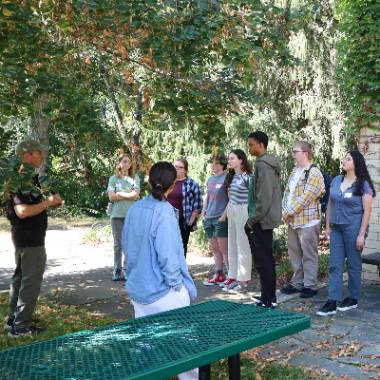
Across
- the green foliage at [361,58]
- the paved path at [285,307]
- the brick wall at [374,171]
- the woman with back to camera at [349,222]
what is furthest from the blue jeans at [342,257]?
the green foliage at [361,58]

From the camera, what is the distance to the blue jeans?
6.43 meters

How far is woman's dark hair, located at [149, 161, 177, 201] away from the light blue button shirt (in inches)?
2.3

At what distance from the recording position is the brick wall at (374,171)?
8062 millimetres

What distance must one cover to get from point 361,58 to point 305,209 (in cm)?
237

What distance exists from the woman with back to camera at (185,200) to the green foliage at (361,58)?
249 centimetres

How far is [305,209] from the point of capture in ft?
23.7

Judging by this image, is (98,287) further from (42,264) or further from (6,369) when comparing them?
(6,369)

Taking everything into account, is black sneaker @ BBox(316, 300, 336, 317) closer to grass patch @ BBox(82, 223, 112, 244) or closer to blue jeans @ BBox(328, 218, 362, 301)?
blue jeans @ BBox(328, 218, 362, 301)

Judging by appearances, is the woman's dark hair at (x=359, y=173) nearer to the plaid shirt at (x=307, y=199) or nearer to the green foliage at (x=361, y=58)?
the plaid shirt at (x=307, y=199)

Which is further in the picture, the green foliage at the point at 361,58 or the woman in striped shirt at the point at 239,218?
the green foliage at the point at 361,58

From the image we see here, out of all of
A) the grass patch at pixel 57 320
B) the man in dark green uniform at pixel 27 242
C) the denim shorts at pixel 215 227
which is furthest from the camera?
the denim shorts at pixel 215 227

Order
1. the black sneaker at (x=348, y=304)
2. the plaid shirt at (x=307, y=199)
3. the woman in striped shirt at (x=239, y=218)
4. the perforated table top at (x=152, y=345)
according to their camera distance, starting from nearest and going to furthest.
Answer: the perforated table top at (x=152, y=345), the black sneaker at (x=348, y=304), the plaid shirt at (x=307, y=199), the woman in striped shirt at (x=239, y=218)

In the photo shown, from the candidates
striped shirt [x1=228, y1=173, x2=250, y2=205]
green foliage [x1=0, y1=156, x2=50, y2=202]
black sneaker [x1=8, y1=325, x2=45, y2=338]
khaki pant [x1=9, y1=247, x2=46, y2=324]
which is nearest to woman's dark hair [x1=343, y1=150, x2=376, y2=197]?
striped shirt [x1=228, y1=173, x2=250, y2=205]

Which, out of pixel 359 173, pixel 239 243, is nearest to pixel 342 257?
pixel 359 173
